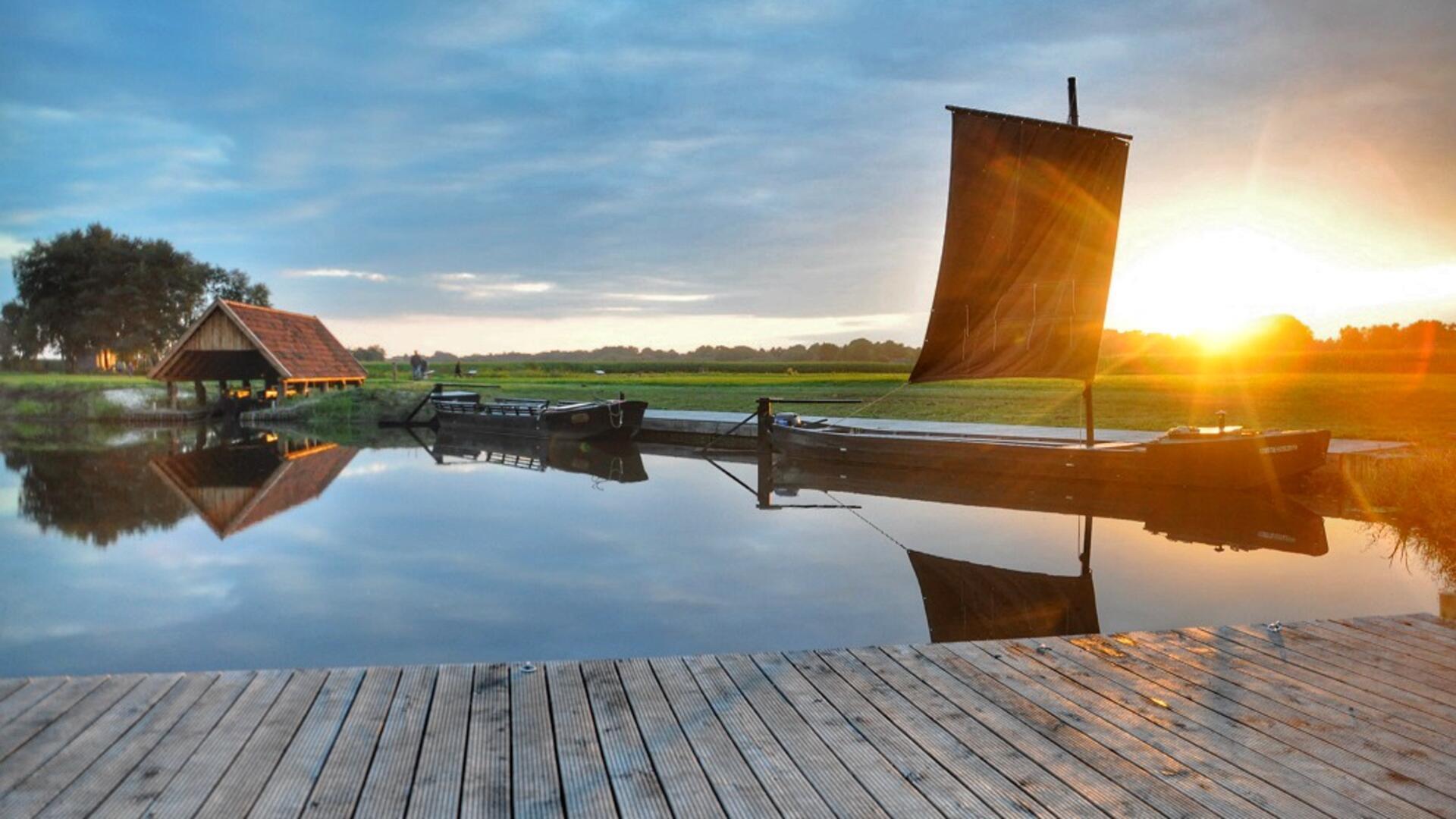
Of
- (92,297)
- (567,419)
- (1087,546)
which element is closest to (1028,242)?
(1087,546)

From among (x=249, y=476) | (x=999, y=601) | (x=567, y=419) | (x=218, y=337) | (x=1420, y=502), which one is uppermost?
(x=218, y=337)

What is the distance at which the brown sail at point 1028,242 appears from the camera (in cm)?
1566

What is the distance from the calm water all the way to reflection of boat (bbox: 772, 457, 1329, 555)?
8cm

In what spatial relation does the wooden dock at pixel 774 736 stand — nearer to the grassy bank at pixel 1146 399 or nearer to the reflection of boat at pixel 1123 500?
the reflection of boat at pixel 1123 500

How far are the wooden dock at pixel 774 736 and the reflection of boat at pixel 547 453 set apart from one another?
14511 mm

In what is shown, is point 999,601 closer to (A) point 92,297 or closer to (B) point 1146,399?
(B) point 1146,399

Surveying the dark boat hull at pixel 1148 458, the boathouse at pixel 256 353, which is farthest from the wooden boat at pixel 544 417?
the dark boat hull at pixel 1148 458

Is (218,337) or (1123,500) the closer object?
(1123,500)

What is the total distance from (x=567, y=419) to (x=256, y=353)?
2127 centimetres

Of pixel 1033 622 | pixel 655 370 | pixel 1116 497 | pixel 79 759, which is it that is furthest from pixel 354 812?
pixel 655 370

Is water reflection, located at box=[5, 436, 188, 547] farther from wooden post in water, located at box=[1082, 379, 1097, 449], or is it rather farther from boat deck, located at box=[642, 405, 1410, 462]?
wooden post in water, located at box=[1082, 379, 1097, 449]

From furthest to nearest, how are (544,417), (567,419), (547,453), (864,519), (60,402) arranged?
1. (60,402)
2. (544,417)
3. (567,419)
4. (547,453)
5. (864,519)

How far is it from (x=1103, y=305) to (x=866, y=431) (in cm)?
573

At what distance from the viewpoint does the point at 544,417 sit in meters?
27.2
